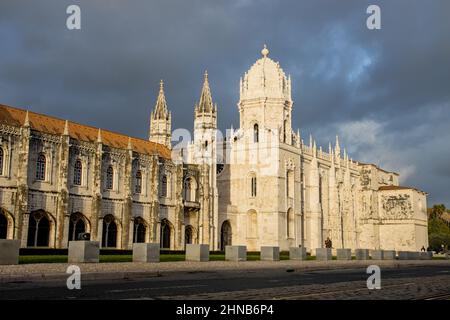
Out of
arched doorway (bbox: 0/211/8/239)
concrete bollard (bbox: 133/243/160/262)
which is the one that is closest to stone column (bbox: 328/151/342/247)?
arched doorway (bbox: 0/211/8/239)

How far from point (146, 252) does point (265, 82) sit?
124ft

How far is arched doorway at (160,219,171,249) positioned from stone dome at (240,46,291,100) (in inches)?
750

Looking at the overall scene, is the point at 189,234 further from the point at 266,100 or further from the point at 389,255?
the point at 389,255

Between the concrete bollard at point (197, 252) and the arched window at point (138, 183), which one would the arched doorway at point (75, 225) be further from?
the concrete bollard at point (197, 252)

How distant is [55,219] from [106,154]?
7.87 metres

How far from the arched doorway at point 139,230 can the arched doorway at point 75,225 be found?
19.0ft

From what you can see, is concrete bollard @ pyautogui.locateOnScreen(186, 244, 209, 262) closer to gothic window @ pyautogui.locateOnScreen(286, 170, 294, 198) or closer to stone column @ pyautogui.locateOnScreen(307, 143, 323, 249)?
gothic window @ pyautogui.locateOnScreen(286, 170, 294, 198)

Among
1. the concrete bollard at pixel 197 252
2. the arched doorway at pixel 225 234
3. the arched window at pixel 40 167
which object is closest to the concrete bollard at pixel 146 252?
the concrete bollard at pixel 197 252

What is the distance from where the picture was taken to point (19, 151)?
39.6 m

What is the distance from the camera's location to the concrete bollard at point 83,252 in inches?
982

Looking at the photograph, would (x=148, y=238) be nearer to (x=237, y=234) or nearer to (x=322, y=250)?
(x=237, y=234)

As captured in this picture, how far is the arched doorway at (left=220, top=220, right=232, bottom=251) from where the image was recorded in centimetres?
5844
